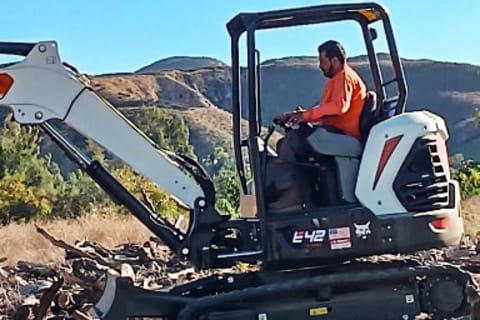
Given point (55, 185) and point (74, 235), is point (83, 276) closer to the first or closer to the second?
point (74, 235)

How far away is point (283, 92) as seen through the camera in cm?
9500

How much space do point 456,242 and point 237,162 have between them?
1.91 metres

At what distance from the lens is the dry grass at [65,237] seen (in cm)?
1603

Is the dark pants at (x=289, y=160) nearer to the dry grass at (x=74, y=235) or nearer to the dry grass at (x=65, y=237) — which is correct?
the dry grass at (x=74, y=235)

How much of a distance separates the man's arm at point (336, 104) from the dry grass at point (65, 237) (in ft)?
28.2

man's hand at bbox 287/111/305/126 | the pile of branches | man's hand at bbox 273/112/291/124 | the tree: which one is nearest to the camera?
man's hand at bbox 287/111/305/126

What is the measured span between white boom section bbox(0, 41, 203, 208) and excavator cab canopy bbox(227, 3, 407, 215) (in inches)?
23.8

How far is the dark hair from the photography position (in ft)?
24.9

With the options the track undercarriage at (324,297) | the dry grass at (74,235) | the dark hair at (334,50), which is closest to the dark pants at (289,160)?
the dark hair at (334,50)

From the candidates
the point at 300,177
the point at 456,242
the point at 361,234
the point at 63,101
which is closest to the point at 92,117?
the point at 63,101

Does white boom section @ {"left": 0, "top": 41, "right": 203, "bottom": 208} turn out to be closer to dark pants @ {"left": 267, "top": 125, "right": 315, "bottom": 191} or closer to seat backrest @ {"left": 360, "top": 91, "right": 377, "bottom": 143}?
dark pants @ {"left": 267, "top": 125, "right": 315, "bottom": 191}

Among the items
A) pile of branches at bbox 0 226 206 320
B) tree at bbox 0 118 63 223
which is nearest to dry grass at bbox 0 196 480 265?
pile of branches at bbox 0 226 206 320

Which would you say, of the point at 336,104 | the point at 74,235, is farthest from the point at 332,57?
the point at 74,235

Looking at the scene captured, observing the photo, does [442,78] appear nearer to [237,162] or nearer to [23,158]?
[23,158]
